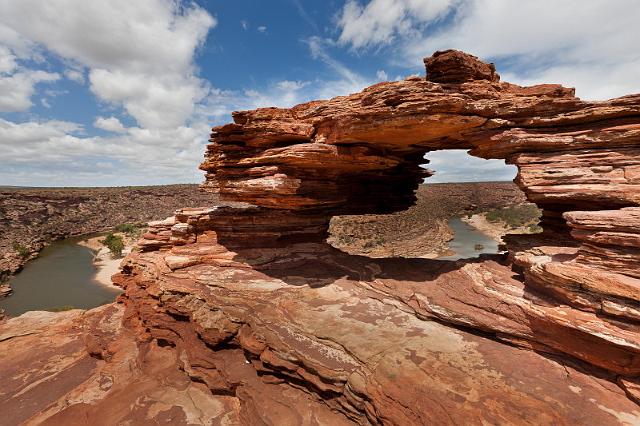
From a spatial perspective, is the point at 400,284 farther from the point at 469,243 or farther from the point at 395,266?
the point at 469,243

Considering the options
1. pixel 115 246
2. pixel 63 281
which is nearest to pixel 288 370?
pixel 63 281

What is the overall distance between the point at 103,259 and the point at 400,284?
57972 mm

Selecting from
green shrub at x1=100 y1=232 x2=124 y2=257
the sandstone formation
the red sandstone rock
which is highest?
the red sandstone rock

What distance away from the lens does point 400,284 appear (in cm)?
1175

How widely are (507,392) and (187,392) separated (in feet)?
32.6

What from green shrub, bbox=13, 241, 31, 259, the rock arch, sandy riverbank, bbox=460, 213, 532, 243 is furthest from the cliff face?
sandy riverbank, bbox=460, 213, 532, 243

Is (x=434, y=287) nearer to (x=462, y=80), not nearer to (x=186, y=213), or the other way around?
(x=462, y=80)

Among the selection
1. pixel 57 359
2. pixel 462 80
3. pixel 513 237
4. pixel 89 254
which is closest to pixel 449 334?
pixel 513 237

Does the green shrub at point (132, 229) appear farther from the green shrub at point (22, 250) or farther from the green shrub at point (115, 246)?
the green shrub at point (22, 250)

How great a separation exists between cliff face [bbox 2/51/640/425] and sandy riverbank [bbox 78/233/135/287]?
107 ft

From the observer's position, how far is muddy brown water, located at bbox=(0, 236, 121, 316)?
34.4m

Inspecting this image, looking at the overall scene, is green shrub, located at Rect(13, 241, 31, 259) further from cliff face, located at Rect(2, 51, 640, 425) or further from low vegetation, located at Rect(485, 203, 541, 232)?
low vegetation, located at Rect(485, 203, 541, 232)

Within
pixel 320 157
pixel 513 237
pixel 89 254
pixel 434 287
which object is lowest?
pixel 89 254

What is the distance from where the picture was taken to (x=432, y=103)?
32.3 ft
